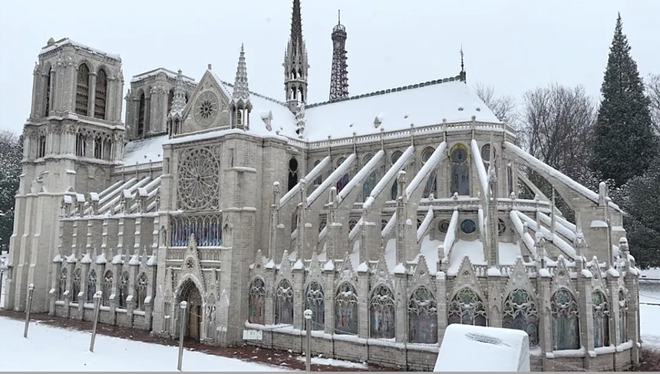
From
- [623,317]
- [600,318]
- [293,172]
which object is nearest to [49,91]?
[293,172]

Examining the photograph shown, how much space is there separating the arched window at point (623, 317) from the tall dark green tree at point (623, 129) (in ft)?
84.1

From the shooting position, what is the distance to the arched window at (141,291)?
36812 millimetres

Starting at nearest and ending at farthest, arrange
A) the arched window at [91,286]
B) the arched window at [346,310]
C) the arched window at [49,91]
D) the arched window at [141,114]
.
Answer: the arched window at [346,310]
the arched window at [91,286]
the arched window at [49,91]
the arched window at [141,114]

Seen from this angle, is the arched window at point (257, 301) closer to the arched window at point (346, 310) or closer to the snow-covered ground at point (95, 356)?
the snow-covered ground at point (95, 356)

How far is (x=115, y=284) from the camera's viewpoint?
3847 cm

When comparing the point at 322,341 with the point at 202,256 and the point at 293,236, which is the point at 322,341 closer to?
the point at 293,236

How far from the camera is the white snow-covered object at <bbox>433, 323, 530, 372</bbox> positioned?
10.9 m

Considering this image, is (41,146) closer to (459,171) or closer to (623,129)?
(459,171)

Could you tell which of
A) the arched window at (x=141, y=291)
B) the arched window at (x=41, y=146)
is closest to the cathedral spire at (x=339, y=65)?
the arched window at (x=41, y=146)

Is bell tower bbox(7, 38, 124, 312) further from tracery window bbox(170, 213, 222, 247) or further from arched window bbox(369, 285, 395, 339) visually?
arched window bbox(369, 285, 395, 339)

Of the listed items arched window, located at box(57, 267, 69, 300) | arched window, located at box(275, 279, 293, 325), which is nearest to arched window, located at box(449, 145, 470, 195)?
arched window, located at box(275, 279, 293, 325)

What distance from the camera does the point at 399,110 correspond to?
35.7 meters

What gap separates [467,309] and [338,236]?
7.54 metres

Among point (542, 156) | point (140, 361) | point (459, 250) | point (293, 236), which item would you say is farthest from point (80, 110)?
point (542, 156)
